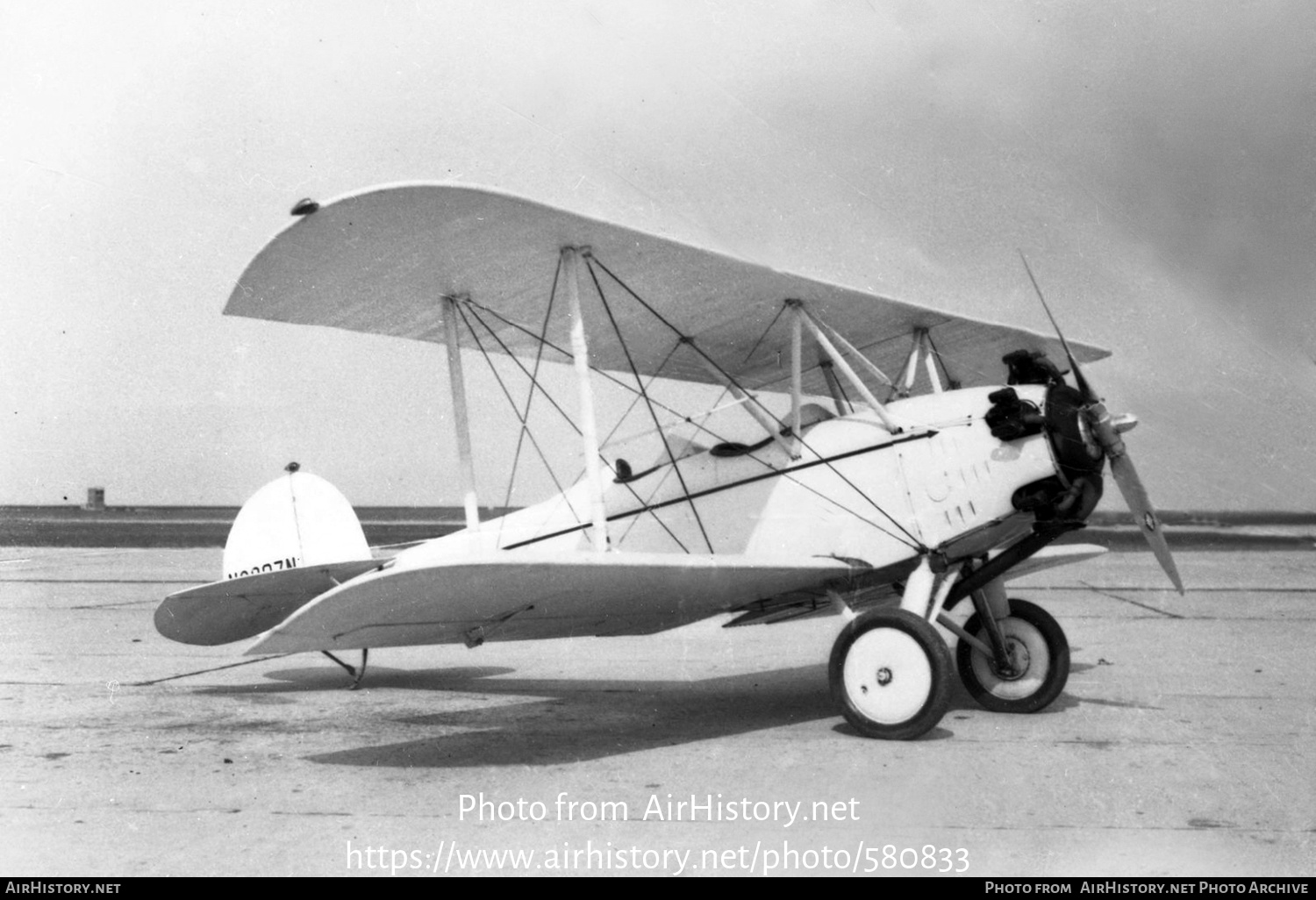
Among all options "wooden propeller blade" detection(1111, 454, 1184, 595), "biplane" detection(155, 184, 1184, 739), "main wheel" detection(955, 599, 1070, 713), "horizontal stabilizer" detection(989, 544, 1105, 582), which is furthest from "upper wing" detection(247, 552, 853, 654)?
"horizontal stabilizer" detection(989, 544, 1105, 582)

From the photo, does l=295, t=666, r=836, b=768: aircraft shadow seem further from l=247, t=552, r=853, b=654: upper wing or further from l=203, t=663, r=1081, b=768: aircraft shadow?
l=247, t=552, r=853, b=654: upper wing

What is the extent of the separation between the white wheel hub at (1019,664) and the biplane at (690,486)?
15mm

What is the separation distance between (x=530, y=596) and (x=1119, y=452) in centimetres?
324

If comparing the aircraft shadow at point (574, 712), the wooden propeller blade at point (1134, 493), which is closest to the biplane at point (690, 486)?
the wooden propeller blade at point (1134, 493)

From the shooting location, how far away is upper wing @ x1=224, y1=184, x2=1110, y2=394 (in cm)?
548

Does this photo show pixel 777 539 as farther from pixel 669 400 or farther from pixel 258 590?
pixel 258 590

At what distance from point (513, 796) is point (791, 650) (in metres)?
5.51

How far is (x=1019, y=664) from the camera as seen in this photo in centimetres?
677

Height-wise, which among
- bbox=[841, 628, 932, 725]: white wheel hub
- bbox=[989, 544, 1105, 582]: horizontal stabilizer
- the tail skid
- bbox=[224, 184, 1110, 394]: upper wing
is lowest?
bbox=[841, 628, 932, 725]: white wheel hub

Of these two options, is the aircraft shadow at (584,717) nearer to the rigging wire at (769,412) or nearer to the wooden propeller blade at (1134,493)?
the rigging wire at (769,412)

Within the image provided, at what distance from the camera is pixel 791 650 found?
9859 mm

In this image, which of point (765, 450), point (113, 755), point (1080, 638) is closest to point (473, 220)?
point (765, 450)

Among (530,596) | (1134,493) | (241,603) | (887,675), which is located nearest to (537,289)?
(530,596)

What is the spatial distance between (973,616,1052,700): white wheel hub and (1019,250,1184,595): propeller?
2.80 feet
